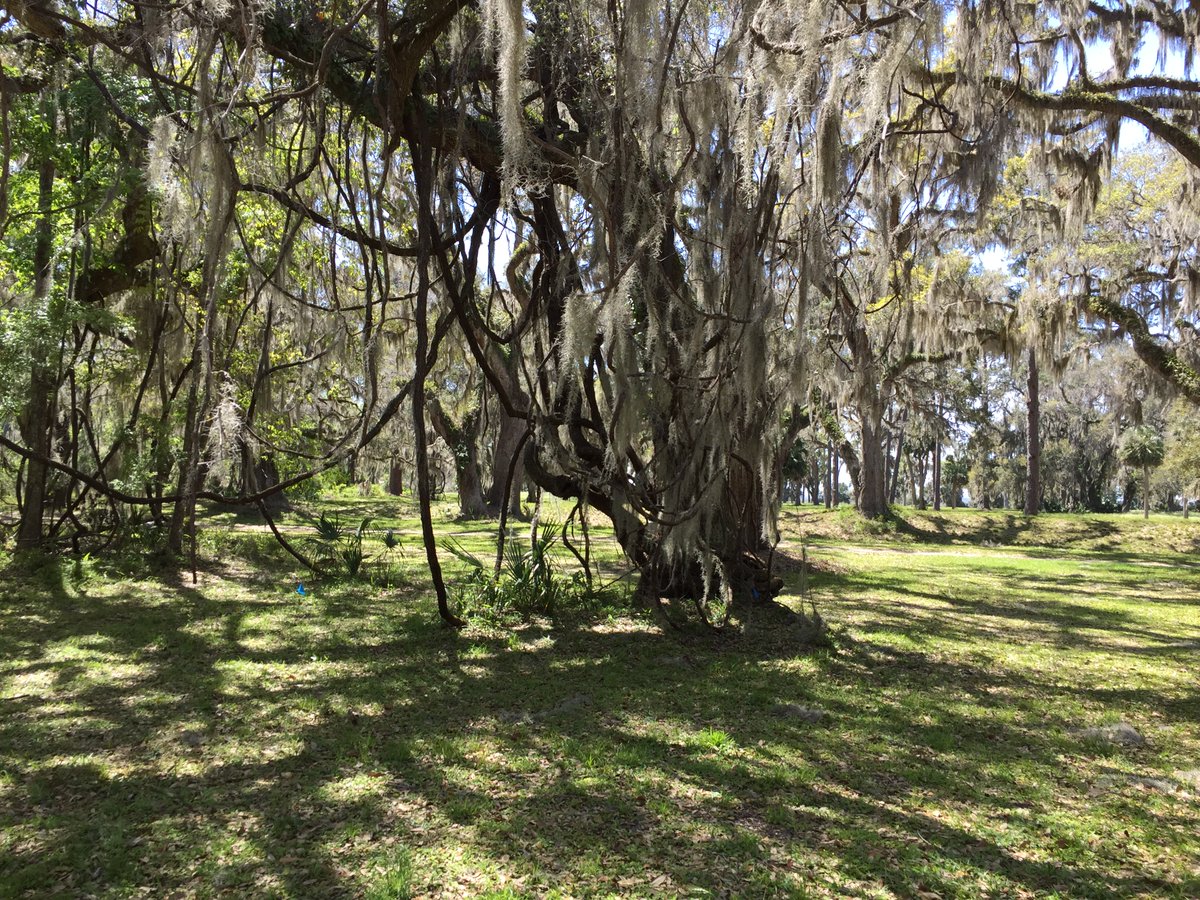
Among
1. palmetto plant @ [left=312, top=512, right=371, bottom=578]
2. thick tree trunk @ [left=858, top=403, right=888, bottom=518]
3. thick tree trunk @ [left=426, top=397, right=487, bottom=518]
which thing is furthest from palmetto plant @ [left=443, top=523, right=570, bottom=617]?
thick tree trunk @ [left=858, top=403, right=888, bottom=518]

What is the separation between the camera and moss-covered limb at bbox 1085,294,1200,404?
945 cm

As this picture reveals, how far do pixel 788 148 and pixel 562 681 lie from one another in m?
3.32

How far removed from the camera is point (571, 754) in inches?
137

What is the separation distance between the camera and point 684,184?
4973 mm

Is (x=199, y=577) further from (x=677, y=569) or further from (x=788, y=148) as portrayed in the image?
(x=788, y=148)

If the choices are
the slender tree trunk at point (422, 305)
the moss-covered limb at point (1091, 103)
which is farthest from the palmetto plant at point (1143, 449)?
the slender tree trunk at point (422, 305)

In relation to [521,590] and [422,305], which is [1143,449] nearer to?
[521,590]

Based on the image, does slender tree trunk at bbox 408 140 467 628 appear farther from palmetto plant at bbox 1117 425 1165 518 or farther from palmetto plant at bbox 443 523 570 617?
palmetto plant at bbox 1117 425 1165 518

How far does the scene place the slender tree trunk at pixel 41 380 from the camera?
691cm

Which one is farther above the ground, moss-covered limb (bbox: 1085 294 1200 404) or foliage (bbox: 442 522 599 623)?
moss-covered limb (bbox: 1085 294 1200 404)

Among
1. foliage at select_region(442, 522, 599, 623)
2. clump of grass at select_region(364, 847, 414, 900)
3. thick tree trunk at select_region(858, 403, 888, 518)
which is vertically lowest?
clump of grass at select_region(364, 847, 414, 900)

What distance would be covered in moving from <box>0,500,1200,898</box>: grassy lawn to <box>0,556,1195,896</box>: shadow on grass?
1 cm

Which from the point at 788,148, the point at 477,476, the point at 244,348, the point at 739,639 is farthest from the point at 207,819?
the point at 477,476

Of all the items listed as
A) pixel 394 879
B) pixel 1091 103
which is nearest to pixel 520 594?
pixel 394 879
